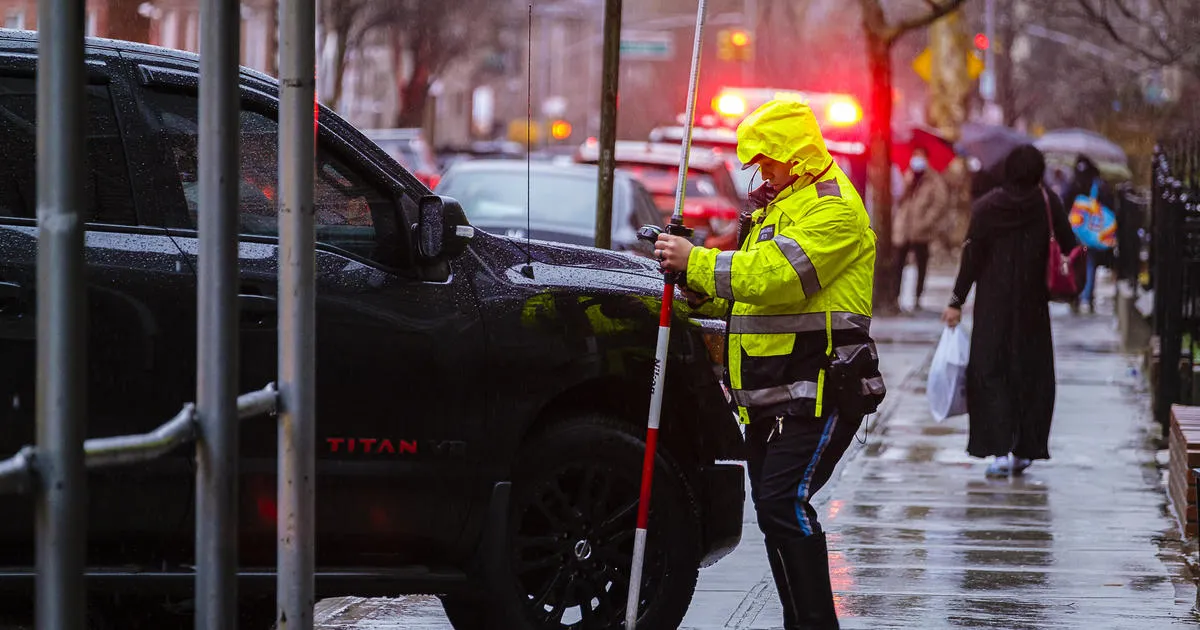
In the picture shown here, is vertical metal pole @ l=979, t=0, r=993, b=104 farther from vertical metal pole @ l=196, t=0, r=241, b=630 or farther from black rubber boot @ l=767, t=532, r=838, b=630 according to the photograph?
vertical metal pole @ l=196, t=0, r=241, b=630

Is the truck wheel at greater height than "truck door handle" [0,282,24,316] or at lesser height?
lesser

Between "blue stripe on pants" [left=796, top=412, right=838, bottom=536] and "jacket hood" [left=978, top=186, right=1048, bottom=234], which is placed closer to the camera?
"blue stripe on pants" [left=796, top=412, right=838, bottom=536]

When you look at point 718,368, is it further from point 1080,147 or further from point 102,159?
point 1080,147

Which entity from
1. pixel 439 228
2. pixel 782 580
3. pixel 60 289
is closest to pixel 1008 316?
pixel 782 580

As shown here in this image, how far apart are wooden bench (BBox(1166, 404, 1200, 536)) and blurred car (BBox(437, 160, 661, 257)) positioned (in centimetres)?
525

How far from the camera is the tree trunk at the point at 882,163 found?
2322 centimetres

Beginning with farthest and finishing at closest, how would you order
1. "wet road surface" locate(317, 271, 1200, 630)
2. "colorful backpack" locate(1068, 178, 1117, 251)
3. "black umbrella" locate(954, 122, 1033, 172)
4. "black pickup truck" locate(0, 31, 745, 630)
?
"colorful backpack" locate(1068, 178, 1117, 251), "black umbrella" locate(954, 122, 1033, 172), "wet road surface" locate(317, 271, 1200, 630), "black pickup truck" locate(0, 31, 745, 630)

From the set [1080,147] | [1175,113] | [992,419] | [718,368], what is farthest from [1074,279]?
[1080,147]

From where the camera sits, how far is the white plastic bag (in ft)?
35.0

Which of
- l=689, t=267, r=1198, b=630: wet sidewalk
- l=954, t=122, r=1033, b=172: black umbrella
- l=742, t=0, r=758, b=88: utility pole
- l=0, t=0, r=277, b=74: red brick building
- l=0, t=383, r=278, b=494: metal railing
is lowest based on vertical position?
l=689, t=267, r=1198, b=630: wet sidewalk

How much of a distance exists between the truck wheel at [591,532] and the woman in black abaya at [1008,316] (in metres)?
4.68

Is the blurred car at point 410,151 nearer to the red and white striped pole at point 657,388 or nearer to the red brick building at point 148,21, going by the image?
the red brick building at point 148,21

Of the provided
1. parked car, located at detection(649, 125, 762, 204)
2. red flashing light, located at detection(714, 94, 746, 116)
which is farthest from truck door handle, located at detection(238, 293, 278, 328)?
red flashing light, located at detection(714, 94, 746, 116)

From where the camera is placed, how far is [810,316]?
18.9 ft
